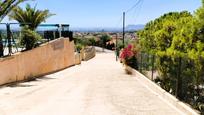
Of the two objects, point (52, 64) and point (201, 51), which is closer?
point (201, 51)

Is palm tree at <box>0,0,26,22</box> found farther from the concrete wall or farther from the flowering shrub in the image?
the flowering shrub

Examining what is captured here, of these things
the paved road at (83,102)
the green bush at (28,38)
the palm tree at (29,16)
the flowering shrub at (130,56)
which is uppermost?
the palm tree at (29,16)

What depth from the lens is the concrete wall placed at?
1820 centimetres

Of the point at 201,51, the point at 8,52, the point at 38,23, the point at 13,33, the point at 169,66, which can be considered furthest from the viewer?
the point at 38,23

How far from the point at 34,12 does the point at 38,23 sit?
932 mm

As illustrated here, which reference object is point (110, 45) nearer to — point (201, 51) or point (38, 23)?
point (38, 23)

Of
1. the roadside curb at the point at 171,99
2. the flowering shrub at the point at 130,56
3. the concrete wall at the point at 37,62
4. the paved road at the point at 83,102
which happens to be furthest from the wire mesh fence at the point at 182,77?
the flowering shrub at the point at 130,56

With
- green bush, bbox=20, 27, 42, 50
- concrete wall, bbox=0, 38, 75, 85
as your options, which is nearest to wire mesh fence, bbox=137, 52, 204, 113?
concrete wall, bbox=0, 38, 75, 85

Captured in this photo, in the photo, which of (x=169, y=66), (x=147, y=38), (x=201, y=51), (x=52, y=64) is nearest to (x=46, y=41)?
(x=52, y=64)

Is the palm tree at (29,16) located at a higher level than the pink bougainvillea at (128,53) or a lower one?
higher

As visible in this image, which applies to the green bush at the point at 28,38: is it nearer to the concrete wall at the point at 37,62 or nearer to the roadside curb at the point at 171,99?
the concrete wall at the point at 37,62

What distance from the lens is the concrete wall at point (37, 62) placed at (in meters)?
18.2

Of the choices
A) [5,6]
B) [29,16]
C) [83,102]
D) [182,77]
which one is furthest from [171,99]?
[29,16]

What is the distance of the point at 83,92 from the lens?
14594 millimetres
